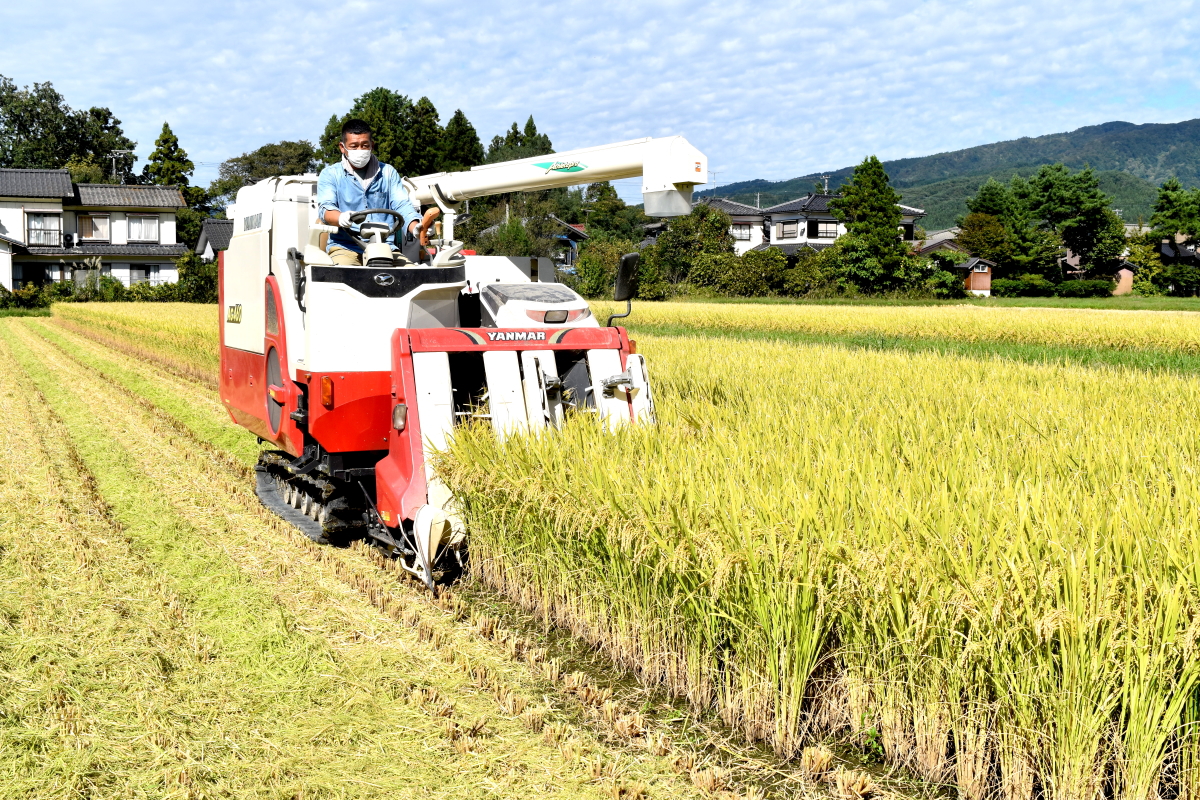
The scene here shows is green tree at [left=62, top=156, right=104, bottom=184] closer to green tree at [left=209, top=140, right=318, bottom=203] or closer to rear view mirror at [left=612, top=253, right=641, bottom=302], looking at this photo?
green tree at [left=209, top=140, right=318, bottom=203]

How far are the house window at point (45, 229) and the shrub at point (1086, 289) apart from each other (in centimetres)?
5851

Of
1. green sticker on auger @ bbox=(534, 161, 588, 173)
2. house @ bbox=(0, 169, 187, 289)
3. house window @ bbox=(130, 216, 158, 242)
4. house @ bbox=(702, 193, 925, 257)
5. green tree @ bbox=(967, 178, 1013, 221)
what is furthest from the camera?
green tree @ bbox=(967, 178, 1013, 221)

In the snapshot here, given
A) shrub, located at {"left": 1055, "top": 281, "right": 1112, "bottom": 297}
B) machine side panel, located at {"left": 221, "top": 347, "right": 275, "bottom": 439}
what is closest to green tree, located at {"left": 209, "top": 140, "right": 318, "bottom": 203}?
shrub, located at {"left": 1055, "top": 281, "right": 1112, "bottom": 297}

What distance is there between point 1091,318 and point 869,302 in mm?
17740

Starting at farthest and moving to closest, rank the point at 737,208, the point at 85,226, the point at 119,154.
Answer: the point at 119,154 < the point at 737,208 < the point at 85,226

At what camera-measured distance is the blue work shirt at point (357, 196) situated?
6.47 m

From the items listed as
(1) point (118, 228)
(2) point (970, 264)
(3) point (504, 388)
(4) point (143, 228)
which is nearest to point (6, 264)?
(1) point (118, 228)

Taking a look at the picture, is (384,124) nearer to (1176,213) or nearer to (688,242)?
(688,242)

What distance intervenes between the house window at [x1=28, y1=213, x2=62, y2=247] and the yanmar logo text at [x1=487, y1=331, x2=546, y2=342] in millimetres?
58020

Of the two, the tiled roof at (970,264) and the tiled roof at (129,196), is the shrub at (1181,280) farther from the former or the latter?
the tiled roof at (129,196)

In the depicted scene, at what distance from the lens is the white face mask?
666 centimetres

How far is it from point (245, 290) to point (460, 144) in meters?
72.5

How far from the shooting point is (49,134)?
268 ft

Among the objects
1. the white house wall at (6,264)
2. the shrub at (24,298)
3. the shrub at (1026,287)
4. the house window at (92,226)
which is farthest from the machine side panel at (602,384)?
the shrub at (1026,287)
